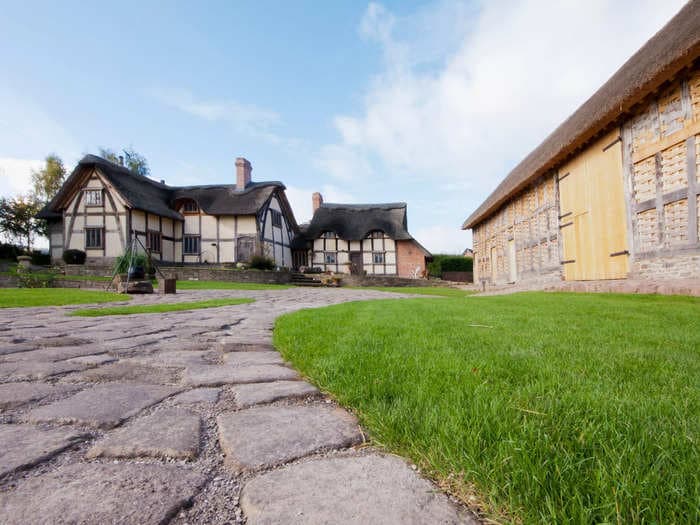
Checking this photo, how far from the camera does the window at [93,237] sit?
70.5 ft

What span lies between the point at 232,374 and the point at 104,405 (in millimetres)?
663

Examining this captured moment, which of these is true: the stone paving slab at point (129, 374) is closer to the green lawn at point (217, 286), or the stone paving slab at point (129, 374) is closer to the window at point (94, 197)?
the green lawn at point (217, 286)

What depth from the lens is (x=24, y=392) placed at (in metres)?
1.75

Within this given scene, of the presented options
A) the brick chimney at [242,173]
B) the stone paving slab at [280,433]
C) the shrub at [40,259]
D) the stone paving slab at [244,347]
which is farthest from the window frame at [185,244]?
the stone paving slab at [280,433]

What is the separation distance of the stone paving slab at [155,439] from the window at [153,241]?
77.1 ft

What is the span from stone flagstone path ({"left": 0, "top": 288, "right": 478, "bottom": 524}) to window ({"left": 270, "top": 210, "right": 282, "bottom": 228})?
951 inches

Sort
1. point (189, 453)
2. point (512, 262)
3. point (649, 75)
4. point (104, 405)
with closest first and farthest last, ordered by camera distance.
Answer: point (189, 453) < point (104, 405) < point (649, 75) < point (512, 262)

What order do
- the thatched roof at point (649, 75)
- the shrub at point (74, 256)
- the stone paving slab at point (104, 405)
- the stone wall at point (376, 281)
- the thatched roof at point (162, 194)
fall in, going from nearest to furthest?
the stone paving slab at point (104, 405) < the thatched roof at point (649, 75) < the shrub at point (74, 256) < the thatched roof at point (162, 194) < the stone wall at point (376, 281)

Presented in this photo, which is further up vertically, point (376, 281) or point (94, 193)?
point (94, 193)

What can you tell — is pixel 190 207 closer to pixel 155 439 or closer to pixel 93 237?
pixel 93 237

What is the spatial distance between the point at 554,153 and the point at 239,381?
10.6 m

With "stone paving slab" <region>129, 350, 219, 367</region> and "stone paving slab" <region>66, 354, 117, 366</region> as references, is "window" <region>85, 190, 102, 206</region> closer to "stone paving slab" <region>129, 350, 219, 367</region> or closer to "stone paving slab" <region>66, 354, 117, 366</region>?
"stone paving slab" <region>66, 354, 117, 366</region>

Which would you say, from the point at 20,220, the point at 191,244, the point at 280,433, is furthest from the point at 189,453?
the point at 20,220

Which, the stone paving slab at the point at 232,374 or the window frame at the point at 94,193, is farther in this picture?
the window frame at the point at 94,193
